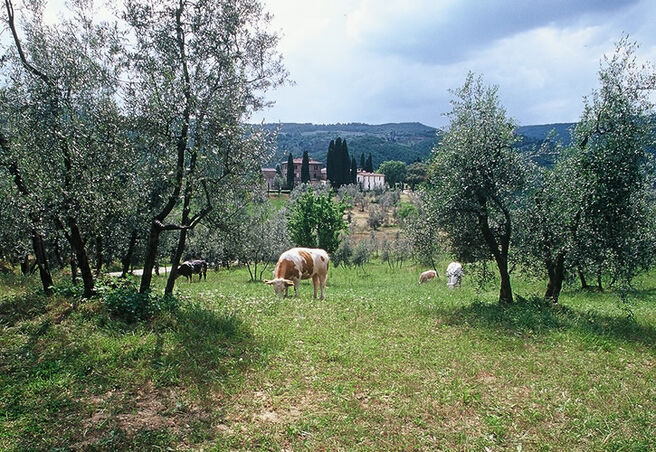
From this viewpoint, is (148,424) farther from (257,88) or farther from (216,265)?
(216,265)

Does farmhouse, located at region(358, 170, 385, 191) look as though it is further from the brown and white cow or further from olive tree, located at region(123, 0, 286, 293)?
olive tree, located at region(123, 0, 286, 293)

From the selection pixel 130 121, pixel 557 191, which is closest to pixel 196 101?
pixel 130 121

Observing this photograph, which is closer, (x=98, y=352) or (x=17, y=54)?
(x=98, y=352)

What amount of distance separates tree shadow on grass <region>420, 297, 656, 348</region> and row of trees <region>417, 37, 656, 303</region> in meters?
1.37

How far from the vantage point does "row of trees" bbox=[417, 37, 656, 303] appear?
45.3ft

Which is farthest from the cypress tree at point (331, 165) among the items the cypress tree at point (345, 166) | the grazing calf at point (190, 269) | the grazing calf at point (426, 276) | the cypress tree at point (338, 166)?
the grazing calf at point (426, 276)

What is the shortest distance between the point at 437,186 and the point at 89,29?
42.7ft

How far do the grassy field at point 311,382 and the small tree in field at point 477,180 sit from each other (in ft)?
13.1

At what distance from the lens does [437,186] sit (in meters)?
15.8

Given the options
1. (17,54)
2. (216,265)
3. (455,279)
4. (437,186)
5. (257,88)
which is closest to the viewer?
(17,54)

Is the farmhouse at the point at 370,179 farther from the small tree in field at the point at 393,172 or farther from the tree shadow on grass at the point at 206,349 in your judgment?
the tree shadow on grass at the point at 206,349

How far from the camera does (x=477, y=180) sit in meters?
14.3

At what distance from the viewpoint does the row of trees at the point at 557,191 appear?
13.8 m

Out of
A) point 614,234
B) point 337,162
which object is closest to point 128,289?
point 614,234
